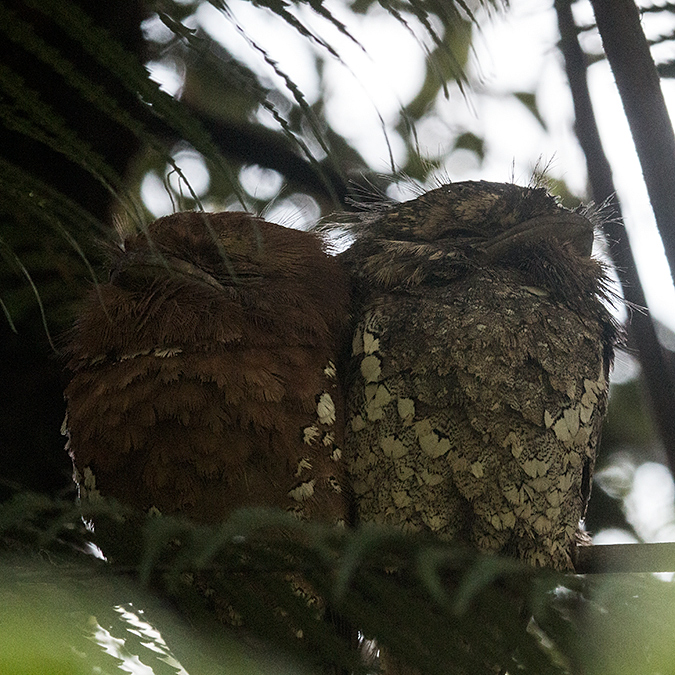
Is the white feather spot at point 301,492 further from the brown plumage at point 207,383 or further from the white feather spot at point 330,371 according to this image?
the white feather spot at point 330,371

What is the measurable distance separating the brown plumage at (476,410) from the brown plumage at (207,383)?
0.08 meters

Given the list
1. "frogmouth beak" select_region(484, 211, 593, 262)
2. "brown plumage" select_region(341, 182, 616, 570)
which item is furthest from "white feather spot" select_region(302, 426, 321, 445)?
"frogmouth beak" select_region(484, 211, 593, 262)

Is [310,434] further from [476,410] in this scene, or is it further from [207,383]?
[476,410]

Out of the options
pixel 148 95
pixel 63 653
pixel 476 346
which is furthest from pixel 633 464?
pixel 63 653

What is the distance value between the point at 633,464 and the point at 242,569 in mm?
2611

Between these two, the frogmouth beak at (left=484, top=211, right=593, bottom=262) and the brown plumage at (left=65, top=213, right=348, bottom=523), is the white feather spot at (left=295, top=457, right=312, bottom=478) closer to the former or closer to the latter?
the brown plumage at (left=65, top=213, right=348, bottom=523)

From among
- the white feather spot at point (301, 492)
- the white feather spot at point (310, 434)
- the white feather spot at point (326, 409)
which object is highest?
the white feather spot at point (326, 409)

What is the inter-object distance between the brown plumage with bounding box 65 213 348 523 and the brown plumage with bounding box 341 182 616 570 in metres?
0.08

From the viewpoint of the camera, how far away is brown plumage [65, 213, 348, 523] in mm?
1319

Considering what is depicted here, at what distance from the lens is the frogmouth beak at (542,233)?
1.74 m

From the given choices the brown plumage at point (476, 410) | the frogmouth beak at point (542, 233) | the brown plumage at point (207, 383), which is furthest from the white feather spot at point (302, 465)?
the frogmouth beak at point (542, 233)

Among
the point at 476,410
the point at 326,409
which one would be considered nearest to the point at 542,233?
the point at 476,410

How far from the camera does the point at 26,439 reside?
1.97 m

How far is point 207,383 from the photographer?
1341mm
